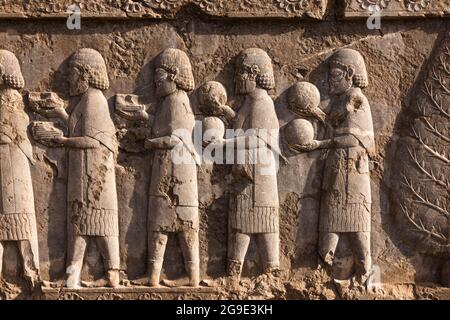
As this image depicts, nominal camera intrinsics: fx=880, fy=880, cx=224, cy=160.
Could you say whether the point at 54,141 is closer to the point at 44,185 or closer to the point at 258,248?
the point at 44,185

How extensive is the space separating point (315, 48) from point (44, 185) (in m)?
2.54

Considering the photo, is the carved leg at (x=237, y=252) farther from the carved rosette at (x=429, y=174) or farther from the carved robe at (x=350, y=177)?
the carved rosette at (x=429, y=174)

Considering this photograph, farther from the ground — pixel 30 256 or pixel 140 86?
pixel 140 86

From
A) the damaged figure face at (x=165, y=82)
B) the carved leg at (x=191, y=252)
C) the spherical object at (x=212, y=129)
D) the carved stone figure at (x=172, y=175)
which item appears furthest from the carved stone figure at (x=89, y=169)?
the spherical object at (x=212, y=129)

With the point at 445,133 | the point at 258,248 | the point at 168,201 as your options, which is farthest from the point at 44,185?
the point at 445,133

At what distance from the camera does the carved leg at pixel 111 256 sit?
7234 mm

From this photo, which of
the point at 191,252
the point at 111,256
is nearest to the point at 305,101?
the point at 191,252

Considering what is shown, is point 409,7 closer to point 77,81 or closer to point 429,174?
→ point 429,174

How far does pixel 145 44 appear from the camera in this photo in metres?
7.38

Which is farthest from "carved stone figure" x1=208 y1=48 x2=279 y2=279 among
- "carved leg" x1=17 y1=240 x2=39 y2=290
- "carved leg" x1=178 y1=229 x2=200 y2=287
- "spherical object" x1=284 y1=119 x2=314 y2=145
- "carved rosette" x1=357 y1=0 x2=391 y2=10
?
"carved leg" x1=17 y1=240 x2=39 y2=290

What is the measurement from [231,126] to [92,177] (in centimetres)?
123

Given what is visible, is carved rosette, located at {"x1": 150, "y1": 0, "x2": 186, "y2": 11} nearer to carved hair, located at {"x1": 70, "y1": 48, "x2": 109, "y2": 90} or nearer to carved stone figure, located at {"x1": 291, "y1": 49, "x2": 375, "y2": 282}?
carved hair, located at {"x1": 70, "y1": 48, "x2": 109, "y2": 90}

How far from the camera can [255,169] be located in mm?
7297

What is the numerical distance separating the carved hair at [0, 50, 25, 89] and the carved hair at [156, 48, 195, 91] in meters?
1.15
